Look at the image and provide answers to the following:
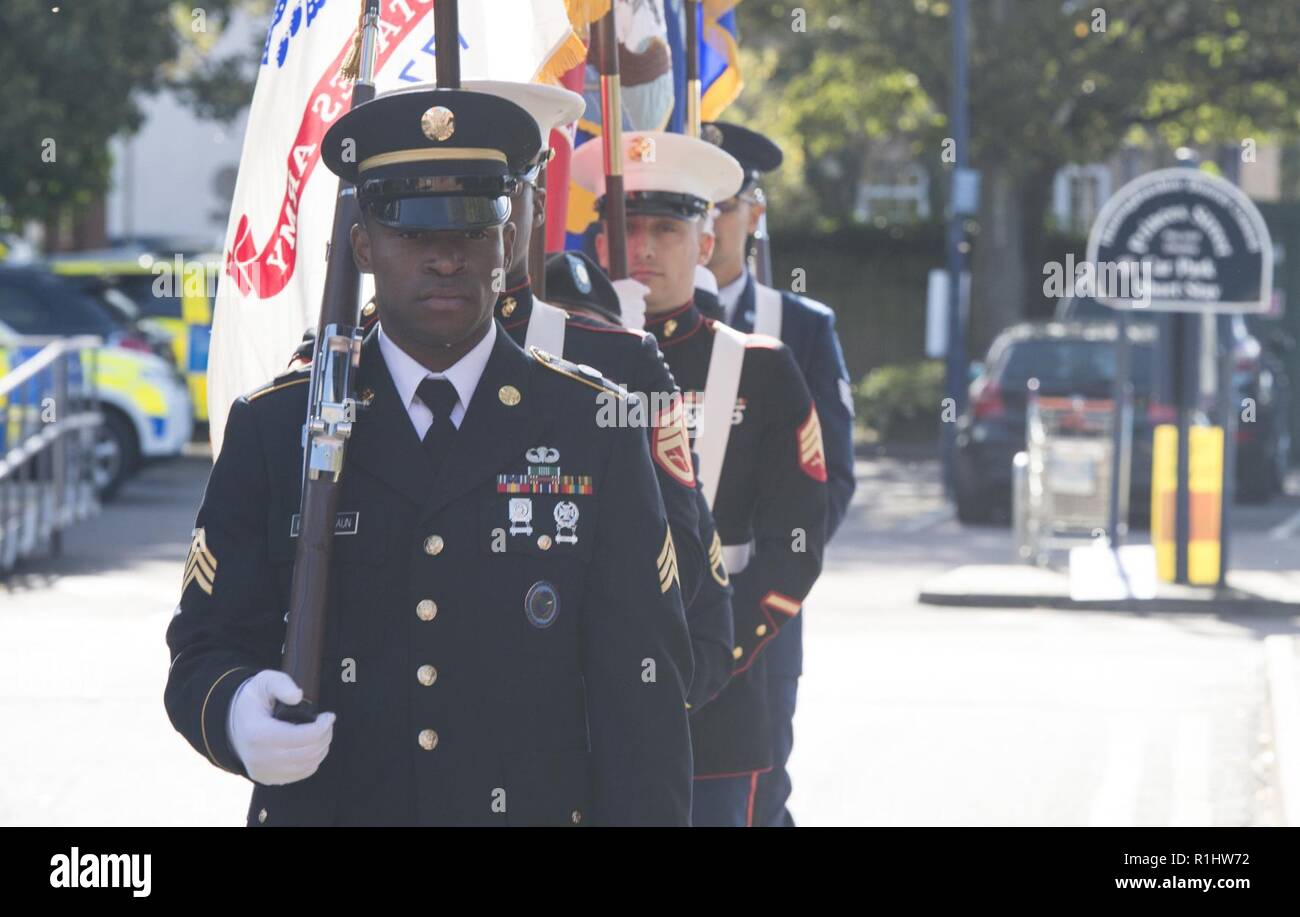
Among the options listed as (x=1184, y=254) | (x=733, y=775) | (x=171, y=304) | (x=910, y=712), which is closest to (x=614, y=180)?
(x=733, y=775)

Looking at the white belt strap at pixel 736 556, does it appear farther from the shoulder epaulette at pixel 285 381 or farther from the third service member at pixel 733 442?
the shoulder epaulette at pixel 285 381

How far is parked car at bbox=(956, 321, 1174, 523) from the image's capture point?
1773cm

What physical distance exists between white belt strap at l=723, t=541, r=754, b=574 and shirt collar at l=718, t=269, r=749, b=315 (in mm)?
902

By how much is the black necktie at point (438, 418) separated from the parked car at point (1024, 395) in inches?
579

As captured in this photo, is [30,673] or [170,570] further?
[170,570]

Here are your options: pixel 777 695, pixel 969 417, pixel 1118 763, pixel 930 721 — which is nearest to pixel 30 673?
pixel 930 721

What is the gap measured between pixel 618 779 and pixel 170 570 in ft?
36.2

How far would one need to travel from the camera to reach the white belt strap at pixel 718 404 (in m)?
5.05

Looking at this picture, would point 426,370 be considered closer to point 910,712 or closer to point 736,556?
point 736,556

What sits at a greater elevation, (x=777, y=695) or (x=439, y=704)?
(x=439, y=704)

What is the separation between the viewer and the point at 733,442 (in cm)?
509
